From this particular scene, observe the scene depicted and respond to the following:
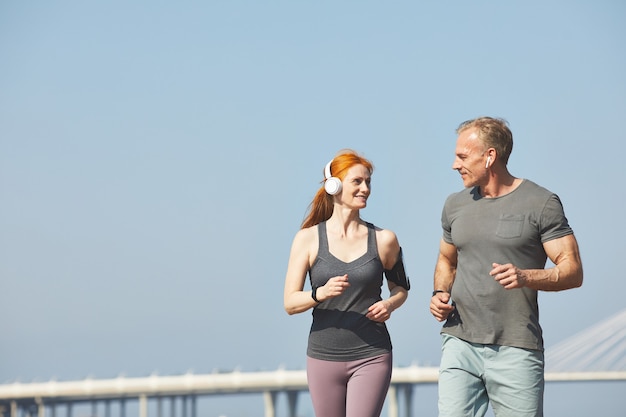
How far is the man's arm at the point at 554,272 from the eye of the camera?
5.76m

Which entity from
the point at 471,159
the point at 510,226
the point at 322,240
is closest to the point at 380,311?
the point at 322,240

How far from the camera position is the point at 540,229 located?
20.3ft

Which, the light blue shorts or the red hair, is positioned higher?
the red hair

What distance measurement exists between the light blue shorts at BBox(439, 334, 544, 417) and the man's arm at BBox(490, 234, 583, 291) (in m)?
0.43

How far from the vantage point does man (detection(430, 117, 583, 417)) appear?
6176mm

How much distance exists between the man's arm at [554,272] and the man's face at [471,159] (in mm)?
511

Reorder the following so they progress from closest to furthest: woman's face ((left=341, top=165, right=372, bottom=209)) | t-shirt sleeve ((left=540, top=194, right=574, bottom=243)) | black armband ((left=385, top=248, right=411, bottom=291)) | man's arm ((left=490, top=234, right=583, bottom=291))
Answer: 1. man's arm ((left=490, top=234, right=583, bottom=291))
2. t-shirt sleeve ((left=540, top=194, right=574, bottom=243))
3. woman's face ((left=341, top=165, right=372, bottom=209))
4. black armband ((left=385, top=248, right=411, bottom=291))

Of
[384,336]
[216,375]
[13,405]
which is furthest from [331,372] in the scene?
[13,405]

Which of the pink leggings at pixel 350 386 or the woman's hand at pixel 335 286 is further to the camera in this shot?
the pink leggings at pixel 350 386

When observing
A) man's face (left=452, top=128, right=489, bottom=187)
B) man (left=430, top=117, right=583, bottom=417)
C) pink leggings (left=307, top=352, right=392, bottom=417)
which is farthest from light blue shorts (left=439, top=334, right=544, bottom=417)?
man's face (left=452, top=128, right=489, bottom=187)

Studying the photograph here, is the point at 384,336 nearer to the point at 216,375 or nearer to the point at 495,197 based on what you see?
the point at 495,197

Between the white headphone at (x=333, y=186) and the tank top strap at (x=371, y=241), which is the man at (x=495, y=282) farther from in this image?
the white headphone at (x=333, y=186)

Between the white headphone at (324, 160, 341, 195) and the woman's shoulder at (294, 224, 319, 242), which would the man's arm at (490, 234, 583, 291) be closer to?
the white headphone at (324, 160, 341, 195)

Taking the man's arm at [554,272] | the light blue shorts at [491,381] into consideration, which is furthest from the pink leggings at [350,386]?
the man's arm at [554,272]
